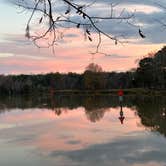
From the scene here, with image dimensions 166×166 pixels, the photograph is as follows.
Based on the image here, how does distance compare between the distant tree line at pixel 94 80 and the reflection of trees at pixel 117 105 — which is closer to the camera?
the reflection of trees at pixel 117 105

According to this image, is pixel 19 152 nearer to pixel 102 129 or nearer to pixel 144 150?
pixel 144 150

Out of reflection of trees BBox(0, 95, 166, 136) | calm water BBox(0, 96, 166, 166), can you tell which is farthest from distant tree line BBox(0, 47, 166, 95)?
calm water BBox(0, 96, 166, 166)

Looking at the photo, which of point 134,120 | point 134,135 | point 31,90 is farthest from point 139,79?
point 134,135

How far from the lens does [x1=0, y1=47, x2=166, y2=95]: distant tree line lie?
78125 mm

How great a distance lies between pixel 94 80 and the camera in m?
91.2

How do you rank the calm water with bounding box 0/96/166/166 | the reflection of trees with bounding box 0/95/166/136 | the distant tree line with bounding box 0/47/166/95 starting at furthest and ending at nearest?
the distant tree line with bounding box 0/47/166/95, the reflection of trees with bounding box 0/95/166/136, the calm water with bounding box 0/96/166/166

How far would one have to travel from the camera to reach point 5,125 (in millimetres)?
28484

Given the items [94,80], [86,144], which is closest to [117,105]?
[86,144]

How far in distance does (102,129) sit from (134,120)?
15.3ft

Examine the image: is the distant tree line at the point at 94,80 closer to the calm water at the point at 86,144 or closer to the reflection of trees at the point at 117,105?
the reflection of trees at the point at 117,105

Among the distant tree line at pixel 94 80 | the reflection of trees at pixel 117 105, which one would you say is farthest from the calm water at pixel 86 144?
the distant tree line at pixel 94 80

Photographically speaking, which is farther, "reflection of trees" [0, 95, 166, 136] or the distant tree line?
the distant tree line

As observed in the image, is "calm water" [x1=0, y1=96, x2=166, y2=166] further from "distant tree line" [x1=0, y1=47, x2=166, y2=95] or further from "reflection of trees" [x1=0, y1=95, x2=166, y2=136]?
"distant tree line" [x1=0, y1=47, x2=166, y2=95]

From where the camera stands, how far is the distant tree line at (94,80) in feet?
256
